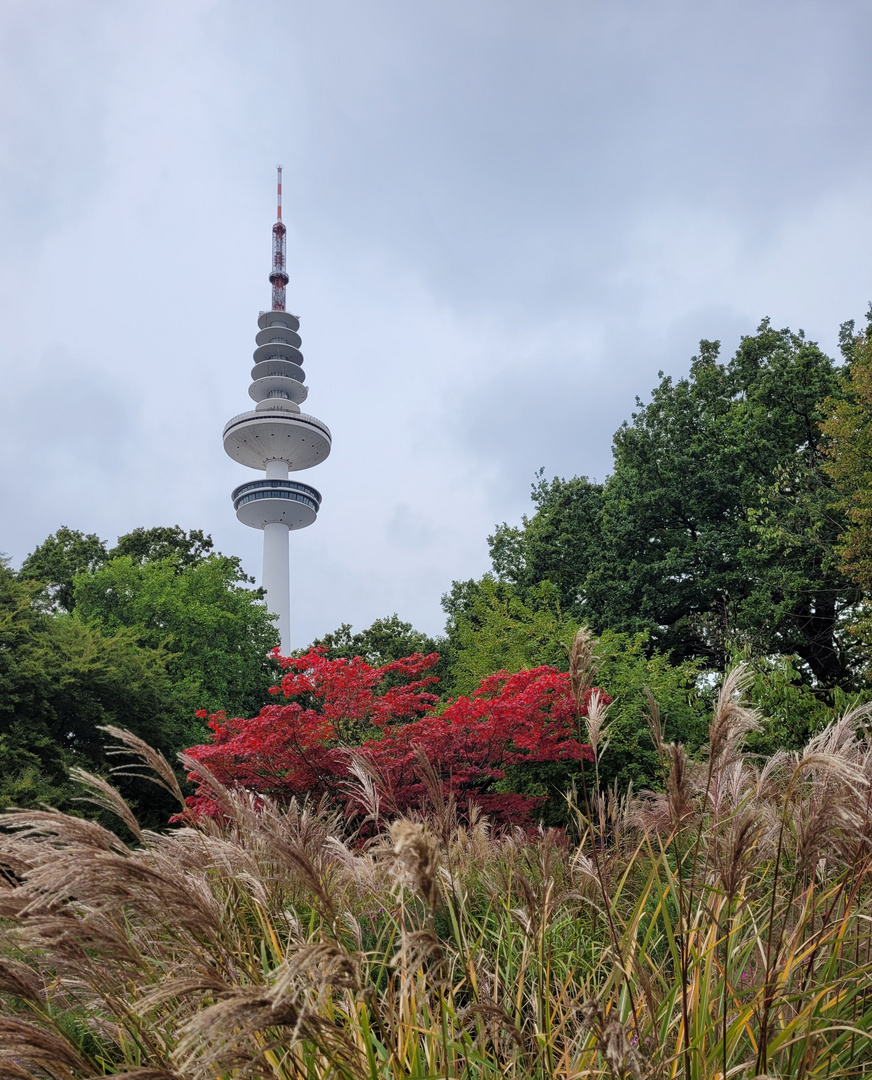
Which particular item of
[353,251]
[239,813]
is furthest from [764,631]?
[239,813]

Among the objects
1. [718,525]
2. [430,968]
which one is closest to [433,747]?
[430,968]

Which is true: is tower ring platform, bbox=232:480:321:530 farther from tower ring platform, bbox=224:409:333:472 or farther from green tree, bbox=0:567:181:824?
green tree, bbox=0:567:181:824

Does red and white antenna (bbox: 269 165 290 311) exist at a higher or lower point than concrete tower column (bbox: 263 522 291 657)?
higher

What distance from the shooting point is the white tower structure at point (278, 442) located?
53031 mm

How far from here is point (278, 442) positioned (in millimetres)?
55875

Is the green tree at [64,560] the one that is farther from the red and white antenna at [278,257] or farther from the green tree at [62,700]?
the red and white antenna at [278,257]

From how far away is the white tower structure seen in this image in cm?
5303

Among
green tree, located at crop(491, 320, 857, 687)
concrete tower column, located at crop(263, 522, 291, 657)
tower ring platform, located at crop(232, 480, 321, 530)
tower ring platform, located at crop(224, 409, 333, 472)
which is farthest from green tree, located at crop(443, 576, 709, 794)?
tower ring platform, located at crop(224, 409, 333, 472)

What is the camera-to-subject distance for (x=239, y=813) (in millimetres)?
2598

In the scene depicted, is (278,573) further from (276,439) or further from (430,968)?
(430,968)

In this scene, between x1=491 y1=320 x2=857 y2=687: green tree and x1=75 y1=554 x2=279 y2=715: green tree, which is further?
x1=75 y1=554 x2=279 y2=715: green tree

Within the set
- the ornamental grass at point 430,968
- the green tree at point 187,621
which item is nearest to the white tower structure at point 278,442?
the green tree at point 187,621

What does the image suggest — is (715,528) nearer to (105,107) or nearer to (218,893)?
(105,107)

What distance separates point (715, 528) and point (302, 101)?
48.3 ft
